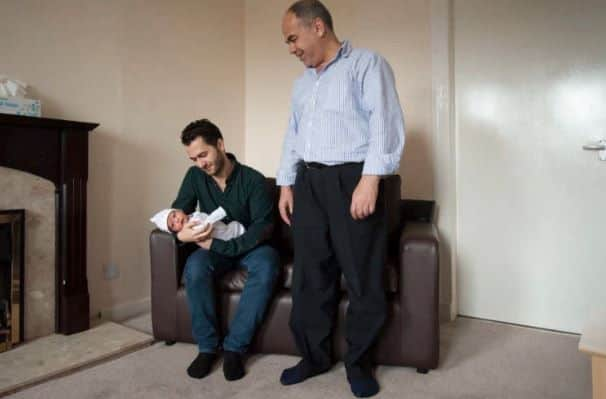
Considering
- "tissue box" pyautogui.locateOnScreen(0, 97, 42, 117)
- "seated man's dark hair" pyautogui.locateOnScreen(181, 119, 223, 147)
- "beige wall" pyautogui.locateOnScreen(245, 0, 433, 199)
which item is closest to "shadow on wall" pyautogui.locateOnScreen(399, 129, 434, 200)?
"beige wall" pyautogui.locateOnScreen(245, 0, 433, 199)

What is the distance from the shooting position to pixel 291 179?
Result: 178 centimetres

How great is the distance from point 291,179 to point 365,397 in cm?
86

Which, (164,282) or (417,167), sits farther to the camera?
(417,167)

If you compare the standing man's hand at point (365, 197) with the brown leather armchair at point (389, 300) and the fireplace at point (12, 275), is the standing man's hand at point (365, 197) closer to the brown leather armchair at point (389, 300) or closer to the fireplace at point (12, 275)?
the brown leather armchair at point (389, 300)

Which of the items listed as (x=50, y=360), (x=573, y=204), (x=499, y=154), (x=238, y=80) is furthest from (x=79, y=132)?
(x=573, y=204)

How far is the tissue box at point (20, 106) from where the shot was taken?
6.21 ft

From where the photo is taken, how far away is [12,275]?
6.50 feet

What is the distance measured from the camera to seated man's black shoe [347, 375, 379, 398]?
1542 millimetres

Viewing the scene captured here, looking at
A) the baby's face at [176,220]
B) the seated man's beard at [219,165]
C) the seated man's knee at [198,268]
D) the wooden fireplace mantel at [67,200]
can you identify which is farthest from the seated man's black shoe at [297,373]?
the wooden fireplace mantel at [67,200]

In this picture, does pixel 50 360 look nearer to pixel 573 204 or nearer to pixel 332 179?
pixel 332 179

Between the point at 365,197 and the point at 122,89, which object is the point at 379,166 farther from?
the point at 122,89

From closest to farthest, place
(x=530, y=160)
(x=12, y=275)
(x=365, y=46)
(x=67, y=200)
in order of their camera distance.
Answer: (x=12, y=275) < (x=67, y=200) < (x=530, y=160) < (x=365, y=46)

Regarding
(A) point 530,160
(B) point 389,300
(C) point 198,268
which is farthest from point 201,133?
(A) point 530,160

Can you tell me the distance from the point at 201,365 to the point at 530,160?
188cm
